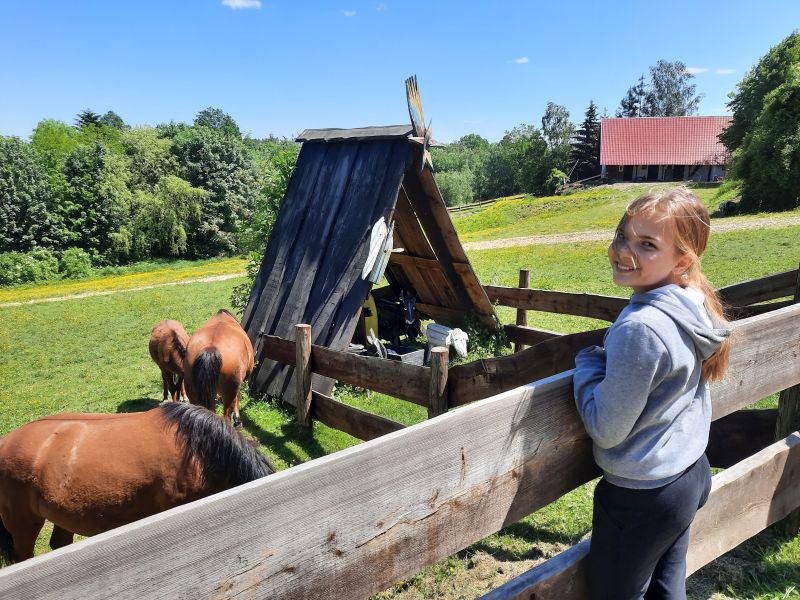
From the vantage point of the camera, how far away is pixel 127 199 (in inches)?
1585

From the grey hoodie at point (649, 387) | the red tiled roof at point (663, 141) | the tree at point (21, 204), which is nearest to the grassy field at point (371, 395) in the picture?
the grey hoodie at point (649, 387)

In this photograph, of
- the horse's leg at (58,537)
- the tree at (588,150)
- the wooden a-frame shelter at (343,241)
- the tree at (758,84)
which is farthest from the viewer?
the tree at (588,150)

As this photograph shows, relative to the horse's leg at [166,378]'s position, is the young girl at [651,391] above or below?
above

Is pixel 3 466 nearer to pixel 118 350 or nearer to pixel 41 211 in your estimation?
pixel 118 350

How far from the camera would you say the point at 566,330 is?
9.26 m

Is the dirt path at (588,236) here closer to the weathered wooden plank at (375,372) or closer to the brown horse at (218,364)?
the brown horse at (218,364)

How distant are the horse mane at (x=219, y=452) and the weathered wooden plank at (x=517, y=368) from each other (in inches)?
59.0

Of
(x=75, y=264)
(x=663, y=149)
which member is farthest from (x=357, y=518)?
(x=663, y=149)

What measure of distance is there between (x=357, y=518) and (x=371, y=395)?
229 inches

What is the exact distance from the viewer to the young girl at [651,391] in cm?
144

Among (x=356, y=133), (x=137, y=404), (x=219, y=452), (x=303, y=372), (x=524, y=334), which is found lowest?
(x=137, y=404)

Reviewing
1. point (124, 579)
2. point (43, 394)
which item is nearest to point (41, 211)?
point (43, 394)

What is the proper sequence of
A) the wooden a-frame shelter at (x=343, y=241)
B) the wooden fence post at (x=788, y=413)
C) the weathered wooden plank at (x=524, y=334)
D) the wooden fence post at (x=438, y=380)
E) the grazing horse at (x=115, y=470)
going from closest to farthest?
1. the wooden fence post at (x=788, y=413)
2. the grazing horse at (x=115, y=470)
3. the wooden fence post at (x=438, y=380)
4. the wooden a-frame shelter at (x=343, y=241)
5. the weathered wooden plank at (x=524, y=334)

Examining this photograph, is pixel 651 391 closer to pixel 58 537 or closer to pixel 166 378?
pixel 58 537
